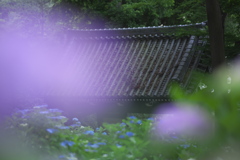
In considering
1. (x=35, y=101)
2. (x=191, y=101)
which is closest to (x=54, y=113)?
(x=191, y=101)

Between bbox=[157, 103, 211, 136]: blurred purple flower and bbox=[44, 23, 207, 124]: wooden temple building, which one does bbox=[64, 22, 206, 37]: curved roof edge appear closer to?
bbox=[44, 23, 207, 124]: wooden temple building

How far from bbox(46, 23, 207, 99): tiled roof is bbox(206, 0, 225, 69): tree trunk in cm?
371

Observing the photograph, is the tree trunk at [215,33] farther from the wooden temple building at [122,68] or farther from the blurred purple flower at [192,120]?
the blurred purple flower at [192,120]

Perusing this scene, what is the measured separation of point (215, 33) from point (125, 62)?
20.5 ft

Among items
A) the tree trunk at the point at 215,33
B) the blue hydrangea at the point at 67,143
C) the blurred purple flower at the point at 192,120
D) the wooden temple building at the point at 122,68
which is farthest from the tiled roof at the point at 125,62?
the blurred purple flower at the point at 192,120

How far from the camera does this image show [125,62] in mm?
16359

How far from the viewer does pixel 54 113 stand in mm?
7172

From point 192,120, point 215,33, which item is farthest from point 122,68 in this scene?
point 192,120

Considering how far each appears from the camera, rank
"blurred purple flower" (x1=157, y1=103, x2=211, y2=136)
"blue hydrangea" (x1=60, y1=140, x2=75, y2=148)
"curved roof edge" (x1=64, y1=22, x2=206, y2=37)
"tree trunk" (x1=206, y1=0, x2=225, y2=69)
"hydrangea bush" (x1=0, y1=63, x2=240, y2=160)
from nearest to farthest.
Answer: "hydrangea bush" (x1=0, y1=63, x2=240, y2=160)
"blurred purple flower" (x1=157, y1=103, x2=211, y2=136)
"blue hydrangea" (x1=60, y1=140, x2=75, y2=148)
"tree trunk" (x1=206, y1=0, x2=225, y2=69)
"curved roof edge" (x1=64, y1=22, x2=206, y2=37)

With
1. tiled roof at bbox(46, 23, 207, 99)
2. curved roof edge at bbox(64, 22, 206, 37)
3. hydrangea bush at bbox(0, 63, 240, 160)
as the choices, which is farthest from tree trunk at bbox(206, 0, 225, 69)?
curved roof edge at bbox(64, 22, 206, 37)

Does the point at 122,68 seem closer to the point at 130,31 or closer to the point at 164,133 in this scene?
the point at 130,31

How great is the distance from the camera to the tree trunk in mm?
10312

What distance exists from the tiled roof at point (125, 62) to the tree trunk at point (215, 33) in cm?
371

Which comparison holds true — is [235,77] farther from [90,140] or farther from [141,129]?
[90,140]
